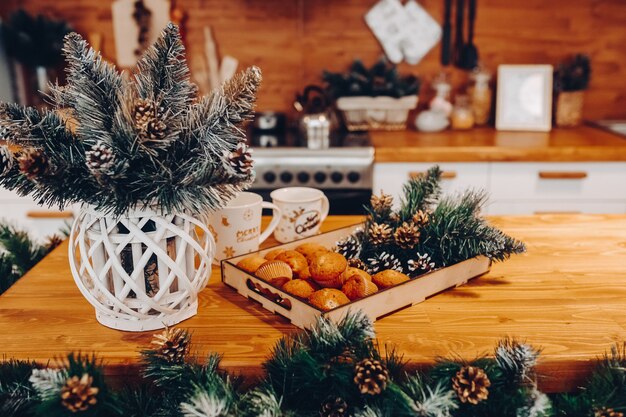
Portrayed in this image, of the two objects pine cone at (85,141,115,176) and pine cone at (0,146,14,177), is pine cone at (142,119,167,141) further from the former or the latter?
pine cone at (0,146,14,177)

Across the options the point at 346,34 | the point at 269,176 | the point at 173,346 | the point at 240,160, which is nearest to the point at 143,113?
the point at 240,160

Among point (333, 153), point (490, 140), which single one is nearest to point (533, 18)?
point (490, 140)

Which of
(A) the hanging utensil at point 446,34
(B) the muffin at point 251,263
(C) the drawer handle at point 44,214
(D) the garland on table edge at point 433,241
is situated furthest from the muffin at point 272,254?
(A) the hanging utensil at point 446,34

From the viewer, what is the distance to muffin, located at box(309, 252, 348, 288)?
89 centimetres

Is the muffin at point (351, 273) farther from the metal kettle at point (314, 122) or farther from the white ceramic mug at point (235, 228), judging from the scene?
the metal kettle at point (314, 122)

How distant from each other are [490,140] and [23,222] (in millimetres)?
1986

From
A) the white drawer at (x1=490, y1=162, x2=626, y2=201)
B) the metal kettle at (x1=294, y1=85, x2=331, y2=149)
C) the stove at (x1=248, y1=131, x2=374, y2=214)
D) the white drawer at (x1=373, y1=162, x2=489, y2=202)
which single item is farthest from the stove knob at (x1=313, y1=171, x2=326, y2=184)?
the white drawer at (x1=490, y1=162, x2=626, y2=201)

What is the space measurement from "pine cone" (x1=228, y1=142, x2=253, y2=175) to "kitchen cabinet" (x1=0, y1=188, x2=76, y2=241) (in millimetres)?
1792

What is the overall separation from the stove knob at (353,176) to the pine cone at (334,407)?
161cm

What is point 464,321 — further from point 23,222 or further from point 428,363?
point 23,222

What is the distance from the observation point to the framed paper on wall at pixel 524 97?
8.82ft

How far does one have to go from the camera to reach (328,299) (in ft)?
2.68

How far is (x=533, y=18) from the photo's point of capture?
2783mm

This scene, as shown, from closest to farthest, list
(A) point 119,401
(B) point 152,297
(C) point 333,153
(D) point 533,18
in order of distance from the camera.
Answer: (A) point 119,401, (B) point 152,297, (C) point 333,153, (D) point 533,18
